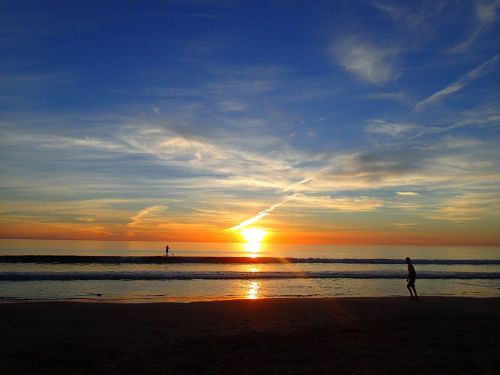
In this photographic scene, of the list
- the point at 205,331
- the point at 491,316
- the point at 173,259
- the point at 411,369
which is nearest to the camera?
the point at 411,369

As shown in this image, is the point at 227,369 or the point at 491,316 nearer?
the point at 227,369

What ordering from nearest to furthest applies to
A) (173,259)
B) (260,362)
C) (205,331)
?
(260,362) < (205,331) < (173,259)

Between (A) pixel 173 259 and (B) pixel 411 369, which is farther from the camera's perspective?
(A) pixel 173 259

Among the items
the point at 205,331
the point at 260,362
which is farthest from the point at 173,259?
the point at 260,362

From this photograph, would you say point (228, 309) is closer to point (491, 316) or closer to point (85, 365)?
point (85, 365)

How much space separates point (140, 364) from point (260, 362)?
2.47 metres

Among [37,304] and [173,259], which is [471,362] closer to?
[37,304]

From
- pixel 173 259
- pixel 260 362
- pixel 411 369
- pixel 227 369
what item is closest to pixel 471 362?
pixel 411 369

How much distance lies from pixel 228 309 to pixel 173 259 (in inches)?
1624

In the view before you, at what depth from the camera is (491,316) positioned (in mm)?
15039

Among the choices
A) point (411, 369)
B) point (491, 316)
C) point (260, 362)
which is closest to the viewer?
point (411, 369)

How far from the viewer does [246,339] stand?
10.8 metres

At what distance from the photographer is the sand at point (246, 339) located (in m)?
8.24

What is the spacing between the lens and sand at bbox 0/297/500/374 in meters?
8.24
